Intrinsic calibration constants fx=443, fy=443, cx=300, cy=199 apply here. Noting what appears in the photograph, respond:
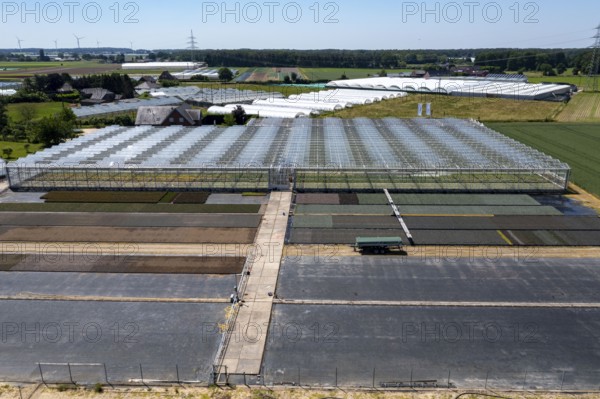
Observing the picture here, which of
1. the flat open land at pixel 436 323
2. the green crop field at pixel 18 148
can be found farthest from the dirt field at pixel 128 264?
the green crop field at pixel 18 148

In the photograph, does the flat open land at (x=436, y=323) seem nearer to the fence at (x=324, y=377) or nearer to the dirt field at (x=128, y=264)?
the fence at (x=324, y=377)

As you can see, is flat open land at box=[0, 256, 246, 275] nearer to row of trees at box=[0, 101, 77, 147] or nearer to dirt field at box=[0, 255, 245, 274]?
dirt field at box=[0, 255, 245, 274]

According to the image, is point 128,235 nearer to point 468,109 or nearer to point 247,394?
point 247,394

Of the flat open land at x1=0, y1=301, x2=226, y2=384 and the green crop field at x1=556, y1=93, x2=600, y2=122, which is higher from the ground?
the green crop field at x1=556, y1=93, x2=600, y2=122

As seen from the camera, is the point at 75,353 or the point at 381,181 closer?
the point at 75,353

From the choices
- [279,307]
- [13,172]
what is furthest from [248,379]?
[13,172]

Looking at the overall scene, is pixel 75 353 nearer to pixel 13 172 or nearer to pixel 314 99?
pixel 13 172

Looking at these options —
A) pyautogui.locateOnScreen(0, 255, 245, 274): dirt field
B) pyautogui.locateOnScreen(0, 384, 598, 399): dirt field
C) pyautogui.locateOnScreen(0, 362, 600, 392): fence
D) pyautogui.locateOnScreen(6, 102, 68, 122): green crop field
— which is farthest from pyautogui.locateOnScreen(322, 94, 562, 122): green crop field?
pyautogui.locateOnScreen(0, 384, 598, 399): dirt field
